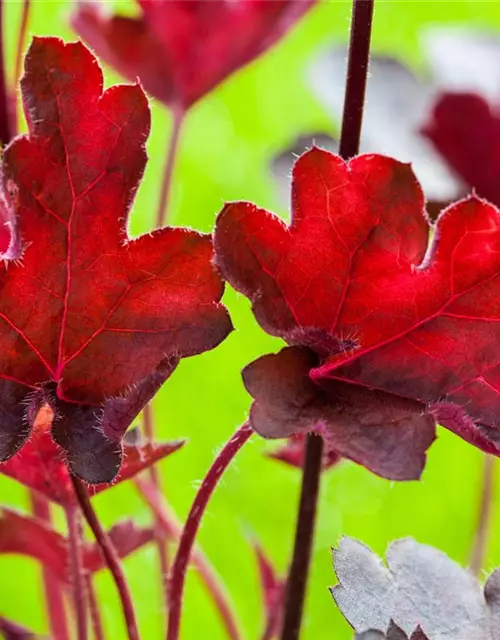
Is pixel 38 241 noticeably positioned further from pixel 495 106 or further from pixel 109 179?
pixel 495 106

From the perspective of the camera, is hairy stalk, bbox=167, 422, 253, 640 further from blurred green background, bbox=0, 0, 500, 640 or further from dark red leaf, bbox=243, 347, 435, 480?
blurred green background, bbox=0, 0, 500, 640

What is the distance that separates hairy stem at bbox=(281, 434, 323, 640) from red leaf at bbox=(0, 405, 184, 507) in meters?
0.06

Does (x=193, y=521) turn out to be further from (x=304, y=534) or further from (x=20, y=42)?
(x=20, y=42)

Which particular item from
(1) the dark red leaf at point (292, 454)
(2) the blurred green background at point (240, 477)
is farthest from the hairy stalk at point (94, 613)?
(2) the blurred green background at point (240, 477)

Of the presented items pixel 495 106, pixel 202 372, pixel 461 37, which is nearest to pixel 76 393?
pixel 495 106

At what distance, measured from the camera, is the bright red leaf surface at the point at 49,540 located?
18.2 inches

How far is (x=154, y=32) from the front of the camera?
673mm

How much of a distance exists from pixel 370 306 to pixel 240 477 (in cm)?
113

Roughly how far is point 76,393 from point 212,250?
3.0 inches

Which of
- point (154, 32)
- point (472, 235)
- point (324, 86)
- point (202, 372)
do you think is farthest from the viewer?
point (202, 372)

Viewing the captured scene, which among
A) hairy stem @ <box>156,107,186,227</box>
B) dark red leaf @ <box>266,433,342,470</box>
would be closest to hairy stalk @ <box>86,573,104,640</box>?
dark red leaf @ <box>266,433,342,470</box>

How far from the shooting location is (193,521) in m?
0.37

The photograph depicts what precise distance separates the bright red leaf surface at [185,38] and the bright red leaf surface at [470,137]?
0.12m

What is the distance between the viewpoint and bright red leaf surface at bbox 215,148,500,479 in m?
0.32
